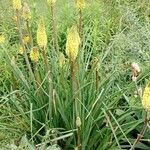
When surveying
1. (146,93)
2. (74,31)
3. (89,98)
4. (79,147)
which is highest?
(74,31)

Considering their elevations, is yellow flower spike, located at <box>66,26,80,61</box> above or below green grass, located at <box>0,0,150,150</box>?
above

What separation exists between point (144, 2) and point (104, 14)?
0.47 metres

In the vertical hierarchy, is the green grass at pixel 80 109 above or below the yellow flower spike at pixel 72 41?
below

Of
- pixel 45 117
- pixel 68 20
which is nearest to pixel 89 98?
pixel 45 117

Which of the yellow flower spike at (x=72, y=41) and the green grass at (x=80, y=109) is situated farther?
the green grass at (x=80, y=109)

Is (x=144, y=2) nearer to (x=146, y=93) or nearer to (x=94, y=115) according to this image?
(x=94, y=115)

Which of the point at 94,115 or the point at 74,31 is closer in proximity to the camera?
the point at 74,31

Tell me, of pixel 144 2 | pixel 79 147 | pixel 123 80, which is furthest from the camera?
pixel 144 2

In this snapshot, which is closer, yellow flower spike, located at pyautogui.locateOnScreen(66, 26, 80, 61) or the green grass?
yellow flower spike, located at pyautogui.locateOnScreen(66, 26, 80, 61)

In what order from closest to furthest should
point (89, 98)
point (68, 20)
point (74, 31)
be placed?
point (74, 31)
point (89, 98)
point (68, 20)

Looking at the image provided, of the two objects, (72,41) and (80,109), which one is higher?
(72,41)

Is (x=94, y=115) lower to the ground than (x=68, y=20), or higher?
lower

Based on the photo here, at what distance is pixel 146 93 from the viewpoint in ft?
6.10

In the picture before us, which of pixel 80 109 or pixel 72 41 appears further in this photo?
pixel 80 109
